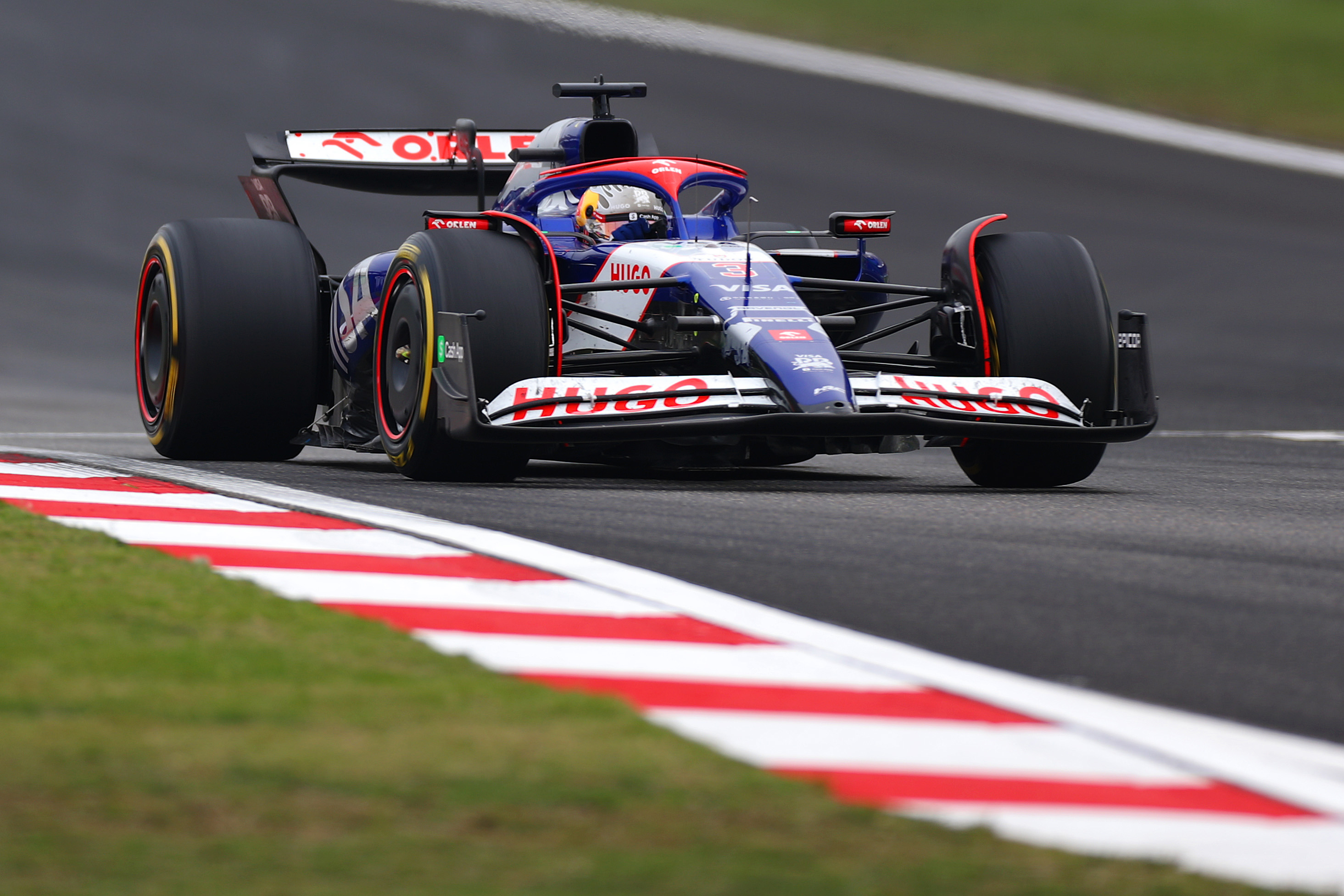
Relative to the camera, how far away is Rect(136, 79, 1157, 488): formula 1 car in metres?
7.54

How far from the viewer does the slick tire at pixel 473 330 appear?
301 inches

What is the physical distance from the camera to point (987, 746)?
322cm

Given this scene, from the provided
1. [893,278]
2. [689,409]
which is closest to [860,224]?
[689,409]

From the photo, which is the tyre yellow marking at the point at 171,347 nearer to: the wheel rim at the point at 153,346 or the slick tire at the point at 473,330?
the wheel rim at the point at 153,346

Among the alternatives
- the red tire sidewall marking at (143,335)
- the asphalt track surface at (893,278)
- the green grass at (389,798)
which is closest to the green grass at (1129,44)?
the asphalt track surface at (893,278)

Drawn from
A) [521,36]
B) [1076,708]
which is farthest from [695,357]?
[521,36]

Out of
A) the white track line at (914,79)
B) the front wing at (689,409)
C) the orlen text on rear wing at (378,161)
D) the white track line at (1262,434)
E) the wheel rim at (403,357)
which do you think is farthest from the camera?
the white track line at (914,79)

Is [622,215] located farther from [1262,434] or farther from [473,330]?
[1262,434]

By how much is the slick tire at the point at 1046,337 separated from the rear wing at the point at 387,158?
3029 millimetres

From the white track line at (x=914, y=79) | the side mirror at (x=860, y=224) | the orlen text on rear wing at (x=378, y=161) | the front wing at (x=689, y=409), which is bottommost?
the front wing at (x=689, y=409)

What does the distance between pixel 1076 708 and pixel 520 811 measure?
1.21 metres

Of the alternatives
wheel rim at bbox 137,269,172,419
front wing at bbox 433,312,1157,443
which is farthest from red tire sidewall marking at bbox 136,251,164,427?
front wing at bbox 433,312,1157,443

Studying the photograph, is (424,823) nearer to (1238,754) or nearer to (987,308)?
(1238,754)

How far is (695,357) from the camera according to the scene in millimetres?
8117
